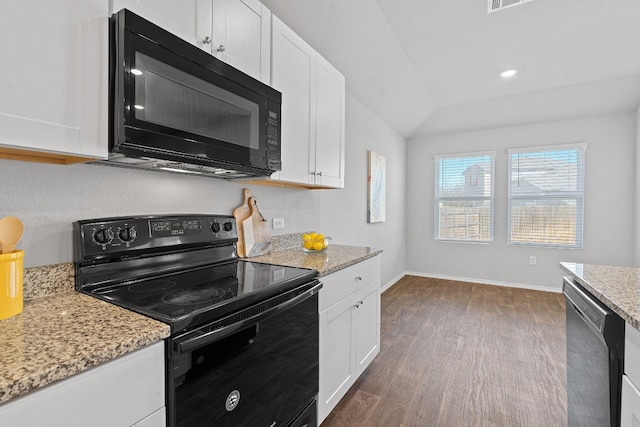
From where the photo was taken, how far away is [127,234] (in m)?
1.27

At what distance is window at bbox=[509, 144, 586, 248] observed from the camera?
13.9ft

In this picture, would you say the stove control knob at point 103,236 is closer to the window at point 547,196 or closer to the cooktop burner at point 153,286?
the cooktop burner at point 153,286

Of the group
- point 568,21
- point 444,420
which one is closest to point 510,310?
point 444,420

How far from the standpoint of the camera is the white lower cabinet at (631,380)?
0.88 meters

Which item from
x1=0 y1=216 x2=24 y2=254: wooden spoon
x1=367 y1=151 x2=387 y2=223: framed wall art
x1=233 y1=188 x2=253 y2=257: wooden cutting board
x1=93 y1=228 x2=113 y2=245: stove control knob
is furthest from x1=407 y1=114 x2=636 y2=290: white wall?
x1=0 y1=216 x2=24 y2=254: wooden spoon

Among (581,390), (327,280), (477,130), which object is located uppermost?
(477,130)

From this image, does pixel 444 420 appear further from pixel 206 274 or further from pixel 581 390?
pixel 206 274

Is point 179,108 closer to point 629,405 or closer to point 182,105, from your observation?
point 182,105

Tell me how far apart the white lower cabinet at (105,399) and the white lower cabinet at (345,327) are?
2.85 feet

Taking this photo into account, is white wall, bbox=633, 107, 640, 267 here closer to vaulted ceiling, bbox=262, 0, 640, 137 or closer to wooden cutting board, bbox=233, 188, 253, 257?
vaulted ceiling, bbox=262, 0, 640, 137

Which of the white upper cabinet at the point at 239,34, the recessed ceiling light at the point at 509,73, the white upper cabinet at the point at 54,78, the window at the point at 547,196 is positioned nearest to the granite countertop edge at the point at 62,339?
the white upper cabinet at the point at 54,78

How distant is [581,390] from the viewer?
124 centimetres

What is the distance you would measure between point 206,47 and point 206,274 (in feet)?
3.26

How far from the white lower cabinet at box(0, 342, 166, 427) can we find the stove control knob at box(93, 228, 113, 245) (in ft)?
2.00
